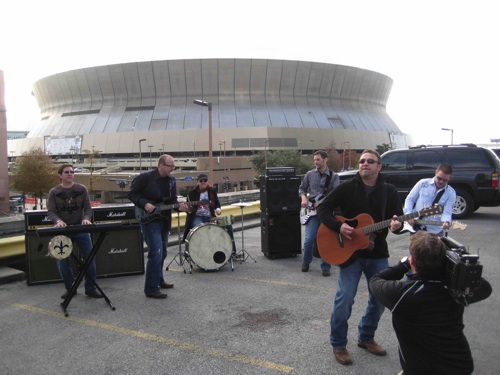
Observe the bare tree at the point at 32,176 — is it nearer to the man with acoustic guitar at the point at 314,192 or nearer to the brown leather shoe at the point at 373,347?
the man with acoustic guitar at the point at 314,192

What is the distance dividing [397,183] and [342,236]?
10.7 meters

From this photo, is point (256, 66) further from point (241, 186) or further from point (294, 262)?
point (294, 262)

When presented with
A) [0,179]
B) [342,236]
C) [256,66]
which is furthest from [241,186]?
[342,236]

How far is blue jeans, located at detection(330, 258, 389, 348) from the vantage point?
13.1 feet

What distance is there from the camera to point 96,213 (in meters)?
7.63

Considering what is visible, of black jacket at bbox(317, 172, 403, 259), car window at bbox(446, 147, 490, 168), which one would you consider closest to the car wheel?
car window at bbox(446, 147, 490, 168)

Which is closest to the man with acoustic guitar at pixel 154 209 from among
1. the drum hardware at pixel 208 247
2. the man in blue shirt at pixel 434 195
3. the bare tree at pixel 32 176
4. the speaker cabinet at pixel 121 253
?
the drum hardware at pixel 208 247

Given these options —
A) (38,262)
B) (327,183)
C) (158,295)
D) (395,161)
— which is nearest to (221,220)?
(327,183)

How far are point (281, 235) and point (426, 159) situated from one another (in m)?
7.38

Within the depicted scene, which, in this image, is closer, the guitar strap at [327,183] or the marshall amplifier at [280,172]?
the guitar strap at [327,183]

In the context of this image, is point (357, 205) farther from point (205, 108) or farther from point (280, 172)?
point (205, 108)

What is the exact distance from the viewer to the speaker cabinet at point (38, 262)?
7.00 metres

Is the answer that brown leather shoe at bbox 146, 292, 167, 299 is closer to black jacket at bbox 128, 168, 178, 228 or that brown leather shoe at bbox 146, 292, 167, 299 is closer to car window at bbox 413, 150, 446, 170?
black jacket at bbox 128, 168, 178, 228

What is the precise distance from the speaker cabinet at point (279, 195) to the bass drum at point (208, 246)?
1.39 metres
